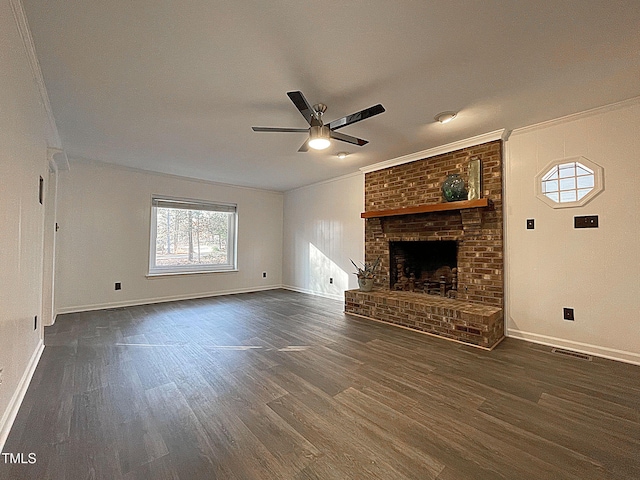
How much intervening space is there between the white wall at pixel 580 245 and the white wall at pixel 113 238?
16.6 feet

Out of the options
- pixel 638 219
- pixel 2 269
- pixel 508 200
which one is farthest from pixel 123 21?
pixel 638 219

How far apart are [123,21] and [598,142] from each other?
4.07m

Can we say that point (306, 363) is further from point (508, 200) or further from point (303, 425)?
point (508, 200)

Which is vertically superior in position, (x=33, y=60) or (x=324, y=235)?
(x=33, y=60)

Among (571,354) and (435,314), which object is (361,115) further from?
(571,354)

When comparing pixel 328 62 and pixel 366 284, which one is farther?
pixel 366 284

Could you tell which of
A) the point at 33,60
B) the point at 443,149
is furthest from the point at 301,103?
the point at 443,149

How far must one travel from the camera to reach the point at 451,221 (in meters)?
3.74

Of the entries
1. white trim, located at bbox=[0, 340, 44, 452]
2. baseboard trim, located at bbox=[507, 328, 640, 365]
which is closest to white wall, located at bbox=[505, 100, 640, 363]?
baseboard trim, located at bbox=[507, 328, 640, 365]

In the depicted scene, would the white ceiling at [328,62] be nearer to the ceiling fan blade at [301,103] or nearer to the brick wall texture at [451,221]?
the ceiling fan blade at [301,103]

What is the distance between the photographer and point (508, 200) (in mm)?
3324

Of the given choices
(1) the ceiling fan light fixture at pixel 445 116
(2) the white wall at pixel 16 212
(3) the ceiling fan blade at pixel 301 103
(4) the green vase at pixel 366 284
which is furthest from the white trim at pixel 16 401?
(1) the ceiling fan light fixture at pixel 445 116

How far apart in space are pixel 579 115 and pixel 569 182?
2.17ft

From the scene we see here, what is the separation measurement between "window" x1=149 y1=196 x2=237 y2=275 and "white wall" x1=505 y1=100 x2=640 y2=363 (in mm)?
5077
